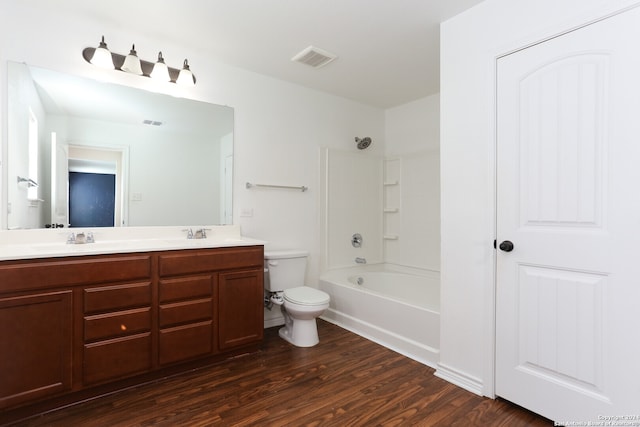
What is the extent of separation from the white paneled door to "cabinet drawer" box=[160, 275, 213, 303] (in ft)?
6.05

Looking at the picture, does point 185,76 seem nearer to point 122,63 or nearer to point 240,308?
point 122,63

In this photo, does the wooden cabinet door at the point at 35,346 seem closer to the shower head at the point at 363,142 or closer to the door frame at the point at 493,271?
the door frame at the point at 493,271

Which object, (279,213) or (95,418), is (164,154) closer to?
(279,213)

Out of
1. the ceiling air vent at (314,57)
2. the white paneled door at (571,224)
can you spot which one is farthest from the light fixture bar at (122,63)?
the white paneled door at (571,224)

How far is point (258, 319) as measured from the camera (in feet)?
8.00

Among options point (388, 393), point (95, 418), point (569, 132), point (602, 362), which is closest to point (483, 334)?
point (602, 362)

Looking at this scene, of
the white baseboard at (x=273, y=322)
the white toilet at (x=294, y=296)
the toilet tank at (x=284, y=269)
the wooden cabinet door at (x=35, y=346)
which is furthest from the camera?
the white baseboard at (x=273, y=322)

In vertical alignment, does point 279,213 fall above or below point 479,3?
below

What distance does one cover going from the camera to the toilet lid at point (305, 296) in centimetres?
256

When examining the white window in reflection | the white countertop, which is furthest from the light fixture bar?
the white countertop

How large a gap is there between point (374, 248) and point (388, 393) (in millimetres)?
2100

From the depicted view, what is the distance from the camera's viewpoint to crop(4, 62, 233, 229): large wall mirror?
6.63 feet

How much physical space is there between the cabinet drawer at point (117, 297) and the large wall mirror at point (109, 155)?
0.63 m

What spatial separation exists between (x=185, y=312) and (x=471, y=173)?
6.70ft
